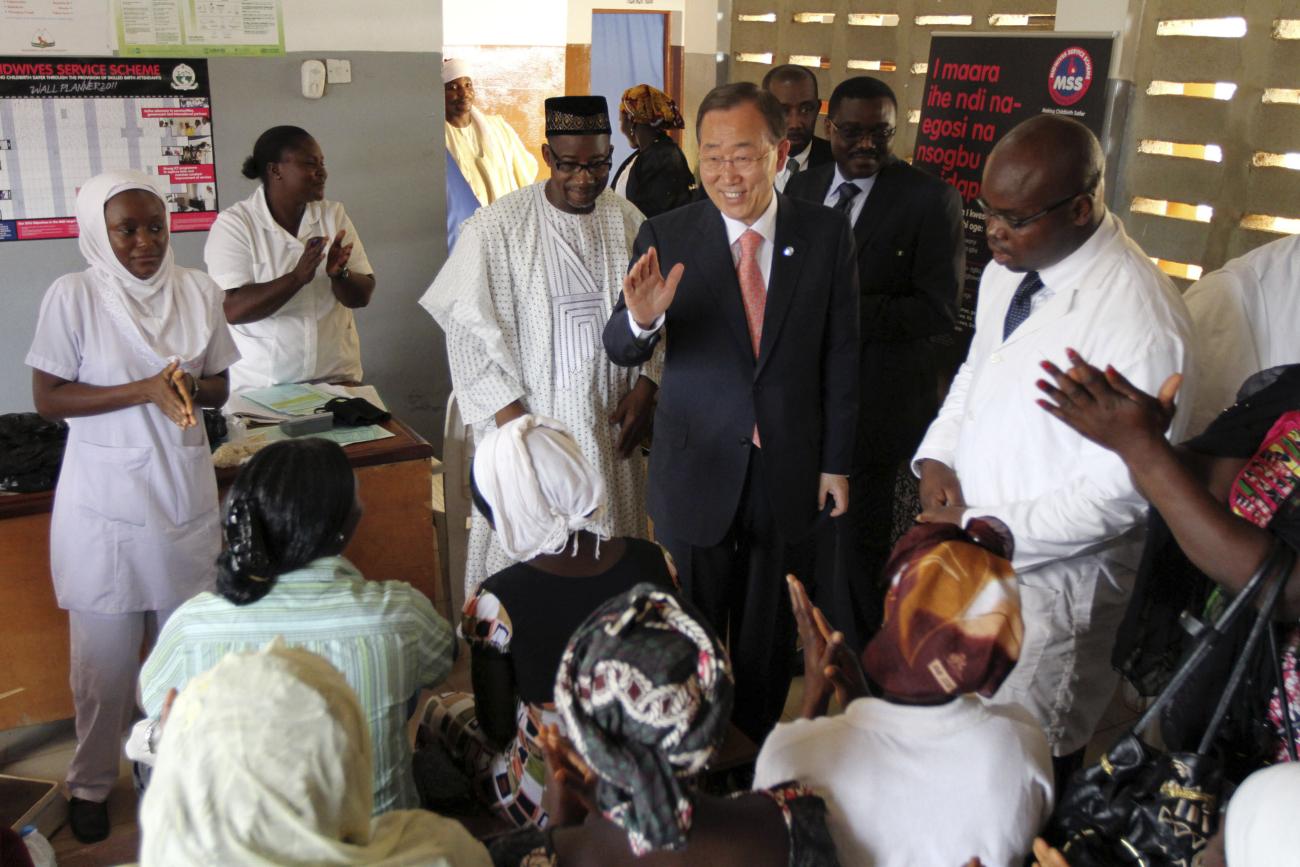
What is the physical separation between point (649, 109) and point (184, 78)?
218 cm

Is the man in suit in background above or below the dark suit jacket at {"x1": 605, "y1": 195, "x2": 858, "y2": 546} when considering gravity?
above

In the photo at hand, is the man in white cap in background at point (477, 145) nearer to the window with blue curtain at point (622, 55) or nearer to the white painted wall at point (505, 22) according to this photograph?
the window with blue curtain at point (622, 55)

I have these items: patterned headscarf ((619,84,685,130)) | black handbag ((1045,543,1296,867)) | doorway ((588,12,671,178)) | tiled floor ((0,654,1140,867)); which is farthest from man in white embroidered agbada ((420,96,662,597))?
doorway ((588,12,671,178))

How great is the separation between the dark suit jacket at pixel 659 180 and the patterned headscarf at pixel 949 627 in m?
4.06

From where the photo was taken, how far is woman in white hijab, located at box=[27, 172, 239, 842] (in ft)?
9.33

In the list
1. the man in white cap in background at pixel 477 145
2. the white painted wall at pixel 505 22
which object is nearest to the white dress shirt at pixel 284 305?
the man in white cap in background at pixel 477 145

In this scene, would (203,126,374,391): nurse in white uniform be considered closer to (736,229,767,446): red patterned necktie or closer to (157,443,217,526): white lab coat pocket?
(157,443,217,526): white lab coat pocket

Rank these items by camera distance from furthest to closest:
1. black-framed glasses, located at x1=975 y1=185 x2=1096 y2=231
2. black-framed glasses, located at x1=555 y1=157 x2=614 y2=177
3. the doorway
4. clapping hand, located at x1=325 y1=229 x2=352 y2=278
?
1. the doorway
2. clapping hand, located at x1=325 y1=229 x2=352 y2=278
3. black-framed glasses, located at x1=555 y1=157 x2=614 y2=177
4. black-framed glasses, located at x1=975 y1=185 x2=1096 y2=231

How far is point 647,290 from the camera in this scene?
2.91 metres

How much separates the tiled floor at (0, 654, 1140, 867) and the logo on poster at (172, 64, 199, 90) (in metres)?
2.74

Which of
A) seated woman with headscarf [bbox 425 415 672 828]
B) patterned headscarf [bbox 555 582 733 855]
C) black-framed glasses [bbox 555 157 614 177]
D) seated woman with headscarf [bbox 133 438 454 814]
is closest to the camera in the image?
patterned headscarf [bbox 555 582 733 855]

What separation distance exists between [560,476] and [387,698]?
0.55m

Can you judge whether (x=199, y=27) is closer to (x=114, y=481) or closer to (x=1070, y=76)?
(x=114, y=481)

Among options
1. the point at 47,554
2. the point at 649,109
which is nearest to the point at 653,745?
the point at 47,554
